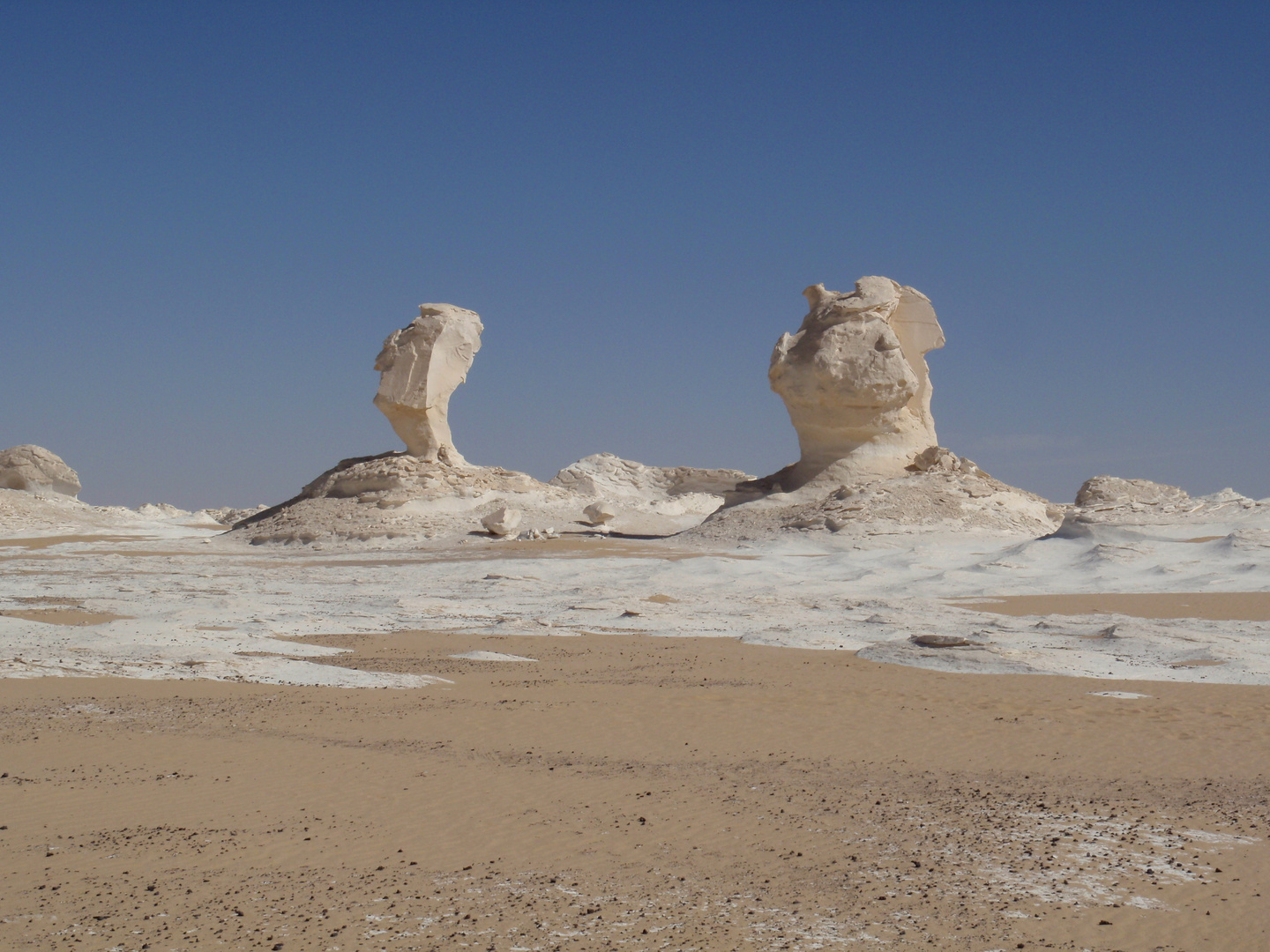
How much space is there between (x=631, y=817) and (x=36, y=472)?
38697 millimetres

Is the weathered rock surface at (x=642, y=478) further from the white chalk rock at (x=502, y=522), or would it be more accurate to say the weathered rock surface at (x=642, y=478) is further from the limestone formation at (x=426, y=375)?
the white chalk rock at (x=502, y=522)

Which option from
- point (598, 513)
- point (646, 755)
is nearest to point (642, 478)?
point (598, 513)

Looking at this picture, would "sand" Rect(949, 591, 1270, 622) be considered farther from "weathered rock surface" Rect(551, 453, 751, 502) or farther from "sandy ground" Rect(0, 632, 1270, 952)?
"weathered rock surface" Rect(551, 453, 751, 502)

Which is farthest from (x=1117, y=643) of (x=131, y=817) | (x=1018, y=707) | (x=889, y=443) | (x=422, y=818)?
(x=889, y=443)

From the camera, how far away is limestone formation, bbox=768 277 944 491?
2648 centimetres

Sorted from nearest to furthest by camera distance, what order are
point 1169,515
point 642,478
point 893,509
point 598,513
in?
point 1169,515 → point 893,509 → point 598,513 → point 642,478

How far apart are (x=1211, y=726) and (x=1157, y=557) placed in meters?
12.3

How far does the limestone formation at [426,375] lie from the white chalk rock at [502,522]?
424 centimetres

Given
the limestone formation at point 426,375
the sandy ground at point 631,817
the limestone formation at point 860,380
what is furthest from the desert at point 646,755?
the limestone formation at point 426,375

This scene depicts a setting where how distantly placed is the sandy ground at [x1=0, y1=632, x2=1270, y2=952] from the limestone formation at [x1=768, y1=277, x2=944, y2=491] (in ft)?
59.5

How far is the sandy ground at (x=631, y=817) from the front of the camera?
152 inches

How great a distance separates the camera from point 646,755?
21.4 feet

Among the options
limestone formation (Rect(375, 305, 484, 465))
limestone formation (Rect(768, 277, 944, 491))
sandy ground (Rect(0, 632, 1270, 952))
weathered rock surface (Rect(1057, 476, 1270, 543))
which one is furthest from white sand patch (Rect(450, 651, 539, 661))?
limestone formation (Rect(375, 305, 484, 465))

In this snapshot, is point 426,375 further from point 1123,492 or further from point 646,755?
point 646,755
